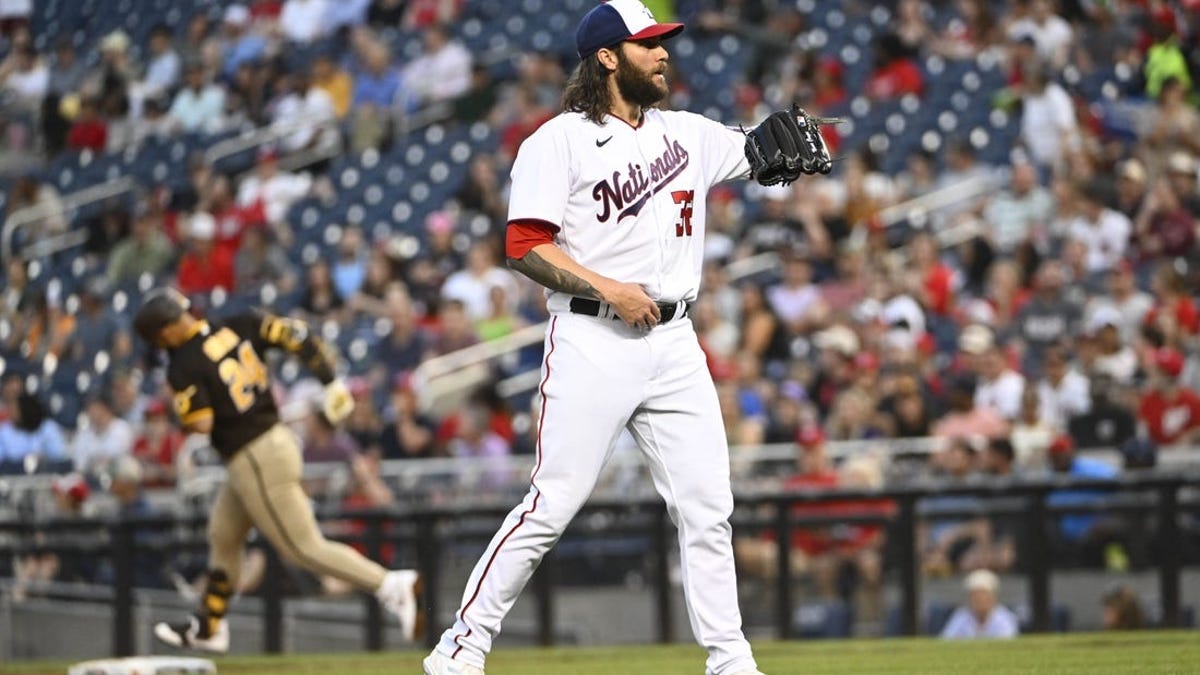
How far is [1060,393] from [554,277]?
6768 millimetres

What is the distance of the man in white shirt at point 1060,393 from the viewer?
39.2 feet

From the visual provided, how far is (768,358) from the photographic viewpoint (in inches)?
540

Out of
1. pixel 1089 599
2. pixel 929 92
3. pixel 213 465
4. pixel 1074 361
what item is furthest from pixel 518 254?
pixel 929 92

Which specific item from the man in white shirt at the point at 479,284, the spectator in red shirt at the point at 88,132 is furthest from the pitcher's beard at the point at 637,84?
the spectator in red shirt at the point at 88,132

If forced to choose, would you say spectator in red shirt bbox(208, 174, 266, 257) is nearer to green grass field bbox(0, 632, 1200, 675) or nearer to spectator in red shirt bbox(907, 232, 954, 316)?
spectator in red shirt bbox(907, 232, 954, 316)

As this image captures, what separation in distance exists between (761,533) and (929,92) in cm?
636

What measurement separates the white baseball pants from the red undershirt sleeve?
0.80 feet

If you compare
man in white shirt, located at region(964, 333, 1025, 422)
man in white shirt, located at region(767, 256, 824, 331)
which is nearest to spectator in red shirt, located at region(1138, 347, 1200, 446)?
man in white shirt, located at region(964, 333, 1025, 422)

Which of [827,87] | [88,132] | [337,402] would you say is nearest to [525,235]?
[337,402]

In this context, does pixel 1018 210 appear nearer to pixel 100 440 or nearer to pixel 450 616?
pixel 450 616

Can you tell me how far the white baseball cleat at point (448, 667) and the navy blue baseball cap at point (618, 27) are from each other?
5.98 feet

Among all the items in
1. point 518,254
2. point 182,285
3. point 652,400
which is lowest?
point 652,400

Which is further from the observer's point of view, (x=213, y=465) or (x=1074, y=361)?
(x=213, y=465)

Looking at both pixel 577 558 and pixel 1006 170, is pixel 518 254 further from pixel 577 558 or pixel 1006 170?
pixel 1006 170
